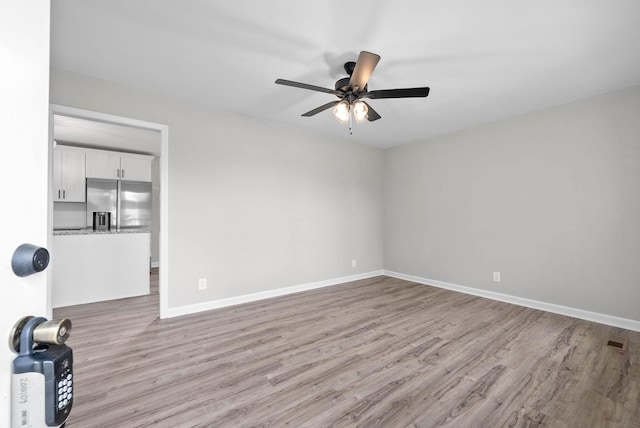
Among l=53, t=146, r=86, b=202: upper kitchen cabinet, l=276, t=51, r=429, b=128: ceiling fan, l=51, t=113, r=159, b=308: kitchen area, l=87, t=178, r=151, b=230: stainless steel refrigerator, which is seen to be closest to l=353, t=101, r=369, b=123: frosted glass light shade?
l=276, t=51, r=429, b=128: ceiling fan

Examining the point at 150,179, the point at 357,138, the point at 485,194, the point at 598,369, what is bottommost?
the point at 598,369

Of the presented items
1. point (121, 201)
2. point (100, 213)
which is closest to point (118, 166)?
point (121, 201)

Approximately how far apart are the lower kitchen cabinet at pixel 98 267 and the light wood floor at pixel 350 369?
31 centimetres

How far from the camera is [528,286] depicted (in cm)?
349

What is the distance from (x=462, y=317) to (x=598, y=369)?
115 centimetres

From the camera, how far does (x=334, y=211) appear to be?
15.1 ft

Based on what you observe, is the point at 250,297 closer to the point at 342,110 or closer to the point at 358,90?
the point at 342,110

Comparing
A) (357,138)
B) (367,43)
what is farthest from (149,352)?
(357,138)

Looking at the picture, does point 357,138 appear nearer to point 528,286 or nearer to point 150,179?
point 528,286

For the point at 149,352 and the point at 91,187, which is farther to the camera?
the point at 91,187

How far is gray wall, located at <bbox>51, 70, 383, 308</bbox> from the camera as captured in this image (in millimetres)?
3090

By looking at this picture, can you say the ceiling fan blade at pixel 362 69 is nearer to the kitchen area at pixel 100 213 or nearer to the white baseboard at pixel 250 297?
the white baseboard at pixel 250 297

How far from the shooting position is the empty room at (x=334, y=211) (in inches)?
65.7

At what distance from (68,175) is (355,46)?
17.7 feet
